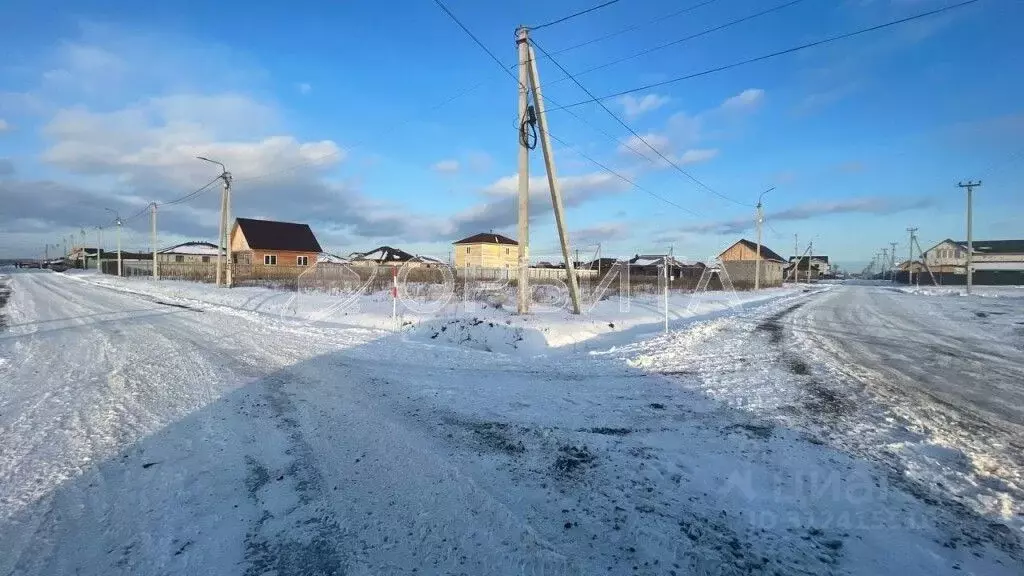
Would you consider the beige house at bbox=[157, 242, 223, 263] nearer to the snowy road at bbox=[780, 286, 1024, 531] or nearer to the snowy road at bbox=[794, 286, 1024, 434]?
the snowy road at bbox=[794, 286, 1024, 434]

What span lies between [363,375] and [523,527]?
195 inches

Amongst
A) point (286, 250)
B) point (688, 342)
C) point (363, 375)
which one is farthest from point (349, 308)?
point (286, 250)

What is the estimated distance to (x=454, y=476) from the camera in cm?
391

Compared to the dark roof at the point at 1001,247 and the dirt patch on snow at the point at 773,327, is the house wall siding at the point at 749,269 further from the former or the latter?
the dirt patch on snow at the point at 773,327

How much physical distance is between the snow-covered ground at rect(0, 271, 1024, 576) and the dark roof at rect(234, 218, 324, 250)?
57.5 m

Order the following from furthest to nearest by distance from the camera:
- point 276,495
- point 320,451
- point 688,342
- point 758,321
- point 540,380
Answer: point 758,321
point 688,342
point 540,380
point 320,451
point 276,495

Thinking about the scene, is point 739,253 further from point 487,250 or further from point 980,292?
point 487,250

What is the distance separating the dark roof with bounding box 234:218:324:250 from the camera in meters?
60.0

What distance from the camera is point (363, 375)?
296 inches

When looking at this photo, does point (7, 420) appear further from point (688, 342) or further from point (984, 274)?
point (984, 274)

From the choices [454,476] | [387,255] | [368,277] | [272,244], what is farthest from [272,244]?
[454,476]

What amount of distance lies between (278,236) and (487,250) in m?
28.6

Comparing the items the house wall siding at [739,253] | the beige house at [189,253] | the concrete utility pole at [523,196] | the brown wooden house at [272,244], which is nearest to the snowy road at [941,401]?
the concrete utility pole at [523,196]

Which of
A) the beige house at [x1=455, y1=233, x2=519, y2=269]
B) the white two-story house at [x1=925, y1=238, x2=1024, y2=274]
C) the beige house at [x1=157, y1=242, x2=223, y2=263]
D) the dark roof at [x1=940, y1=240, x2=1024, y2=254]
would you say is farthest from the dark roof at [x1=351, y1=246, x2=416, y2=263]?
the dark roof at [x1=940, y1=240, x2=1024, y2=254]
